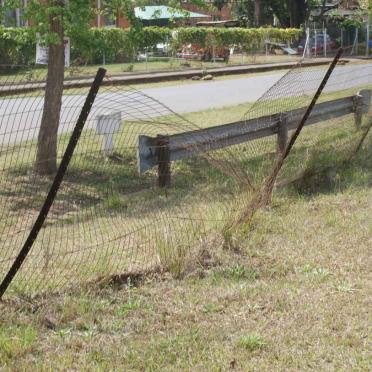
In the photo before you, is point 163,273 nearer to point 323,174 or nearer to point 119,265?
point 119,265

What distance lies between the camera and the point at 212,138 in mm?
6895

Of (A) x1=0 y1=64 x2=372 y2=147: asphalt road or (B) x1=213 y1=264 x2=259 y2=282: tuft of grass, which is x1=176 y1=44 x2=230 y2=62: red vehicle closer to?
(A) x1=0 y1=64 x2=372 y2=147: asphalt road

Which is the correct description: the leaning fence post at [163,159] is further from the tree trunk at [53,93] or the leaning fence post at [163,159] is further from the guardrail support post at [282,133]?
the tree trunk at [53,93]

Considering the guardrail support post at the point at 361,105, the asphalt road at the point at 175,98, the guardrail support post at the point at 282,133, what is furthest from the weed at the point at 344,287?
the guardrail support post at the point at 361,105

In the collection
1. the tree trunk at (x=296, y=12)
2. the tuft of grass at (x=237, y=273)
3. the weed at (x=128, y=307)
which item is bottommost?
the tuft of grass at (x=237, y=273)

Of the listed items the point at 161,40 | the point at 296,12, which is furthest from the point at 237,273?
the point at 296,12

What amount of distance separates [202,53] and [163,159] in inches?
1113

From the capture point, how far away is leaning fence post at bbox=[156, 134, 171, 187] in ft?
24.2

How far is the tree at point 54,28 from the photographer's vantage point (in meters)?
7.65

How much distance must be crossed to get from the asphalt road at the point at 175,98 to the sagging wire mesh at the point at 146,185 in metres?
0.09

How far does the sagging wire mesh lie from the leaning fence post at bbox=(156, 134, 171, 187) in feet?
0.04

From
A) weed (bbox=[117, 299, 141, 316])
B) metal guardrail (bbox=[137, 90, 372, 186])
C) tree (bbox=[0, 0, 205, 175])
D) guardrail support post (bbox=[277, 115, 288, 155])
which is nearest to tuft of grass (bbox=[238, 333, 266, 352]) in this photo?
weed (bbox=[117, 299, 141, 316])

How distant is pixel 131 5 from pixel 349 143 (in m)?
3.19

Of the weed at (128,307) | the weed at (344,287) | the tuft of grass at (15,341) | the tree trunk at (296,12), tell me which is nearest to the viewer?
the tuft of grass at (15,341)
